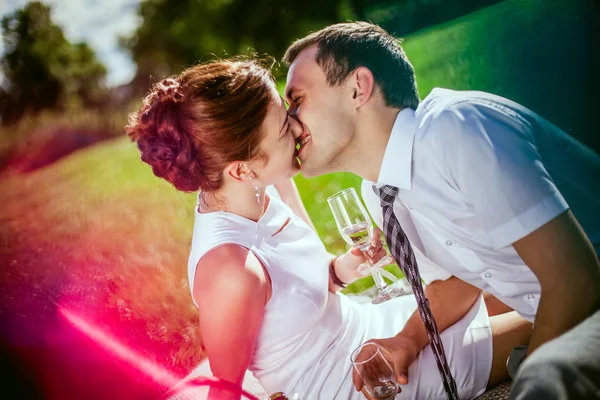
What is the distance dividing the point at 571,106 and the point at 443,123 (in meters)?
3.29

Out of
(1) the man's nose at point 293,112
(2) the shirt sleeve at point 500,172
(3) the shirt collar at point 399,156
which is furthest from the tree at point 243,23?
(2) the shirt sleeve at point 500,172

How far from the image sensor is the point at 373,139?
1.79 m

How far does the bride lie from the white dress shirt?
12.4 inches

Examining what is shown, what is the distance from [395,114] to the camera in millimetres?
1776

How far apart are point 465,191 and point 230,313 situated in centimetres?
80

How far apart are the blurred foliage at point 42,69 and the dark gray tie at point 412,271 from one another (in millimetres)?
2764

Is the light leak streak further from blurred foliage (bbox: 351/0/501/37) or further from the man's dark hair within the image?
blurred foliage (bbox: 351/0/501/37)

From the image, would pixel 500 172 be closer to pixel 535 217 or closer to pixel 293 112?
pixel 535 217

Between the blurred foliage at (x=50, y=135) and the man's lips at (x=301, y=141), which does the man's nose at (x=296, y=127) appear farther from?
the blurred foliage at (x=50, y=135)

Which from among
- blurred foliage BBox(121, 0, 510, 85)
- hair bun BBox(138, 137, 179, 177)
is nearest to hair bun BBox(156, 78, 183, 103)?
hair bun BBox(138, 137, 179, 177)

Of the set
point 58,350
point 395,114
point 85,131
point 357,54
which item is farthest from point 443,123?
point 85,131

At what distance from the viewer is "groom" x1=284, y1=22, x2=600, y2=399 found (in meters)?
1.25

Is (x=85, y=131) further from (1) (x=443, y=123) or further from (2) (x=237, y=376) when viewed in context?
(1) (x=443, y=123)

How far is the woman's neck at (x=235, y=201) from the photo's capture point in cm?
181
